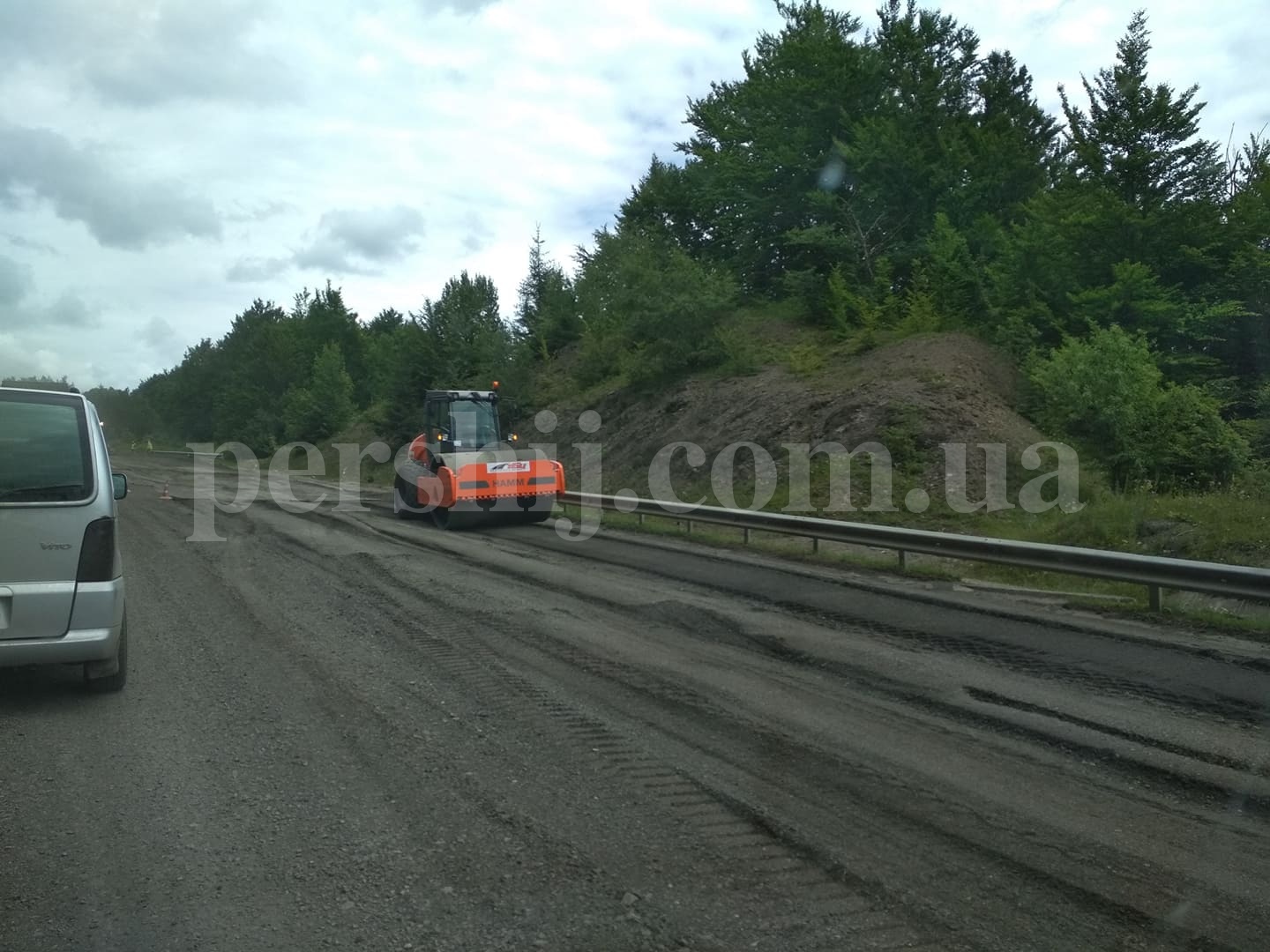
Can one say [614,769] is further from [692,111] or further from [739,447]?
[692,111]

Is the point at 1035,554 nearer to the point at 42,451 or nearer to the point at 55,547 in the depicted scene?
the point at 55,547

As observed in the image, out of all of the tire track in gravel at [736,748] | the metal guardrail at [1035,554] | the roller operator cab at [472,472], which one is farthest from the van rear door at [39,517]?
the roller operator cab at [472,472]

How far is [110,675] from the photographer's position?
6.62m

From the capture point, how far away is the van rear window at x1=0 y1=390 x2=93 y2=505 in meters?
6.20

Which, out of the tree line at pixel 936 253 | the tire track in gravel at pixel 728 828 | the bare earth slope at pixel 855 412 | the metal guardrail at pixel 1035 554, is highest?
the tree line at pixel 936 253

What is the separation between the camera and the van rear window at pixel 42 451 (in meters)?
6.20

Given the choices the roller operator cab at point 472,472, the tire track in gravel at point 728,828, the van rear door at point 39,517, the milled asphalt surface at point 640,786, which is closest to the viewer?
the tire track in gravel at point 728,828

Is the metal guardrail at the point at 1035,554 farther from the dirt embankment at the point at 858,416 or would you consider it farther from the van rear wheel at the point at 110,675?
the van rear wheel at the point at 110,675

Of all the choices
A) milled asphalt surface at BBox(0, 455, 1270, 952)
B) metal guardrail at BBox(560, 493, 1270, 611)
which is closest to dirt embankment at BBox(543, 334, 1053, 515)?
metal guardrail at BBox(560, 493, 1270, 611)

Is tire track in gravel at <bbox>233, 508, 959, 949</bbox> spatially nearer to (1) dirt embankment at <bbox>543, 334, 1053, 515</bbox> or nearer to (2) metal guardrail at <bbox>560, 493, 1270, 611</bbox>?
(2) metal guardrail at <bbox>560, 493, 1270, 611</bbox>

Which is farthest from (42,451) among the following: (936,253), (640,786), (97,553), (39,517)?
(936,253)

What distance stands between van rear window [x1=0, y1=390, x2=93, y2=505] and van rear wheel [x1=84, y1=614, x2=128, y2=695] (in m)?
1.05

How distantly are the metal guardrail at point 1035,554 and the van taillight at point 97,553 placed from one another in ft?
28.4

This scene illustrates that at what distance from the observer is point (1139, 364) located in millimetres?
16531
